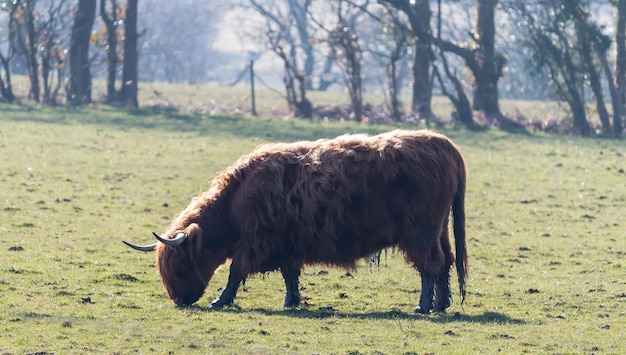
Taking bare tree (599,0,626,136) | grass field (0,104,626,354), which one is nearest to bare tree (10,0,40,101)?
grass field (0,104,626,354)

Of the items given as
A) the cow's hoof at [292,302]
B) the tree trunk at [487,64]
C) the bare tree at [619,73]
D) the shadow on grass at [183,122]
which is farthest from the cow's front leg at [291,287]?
the tree trunk at [487,64]

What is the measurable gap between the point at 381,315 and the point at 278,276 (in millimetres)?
2414

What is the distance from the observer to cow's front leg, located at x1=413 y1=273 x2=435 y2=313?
30.1 ft

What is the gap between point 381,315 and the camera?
883 centimetres

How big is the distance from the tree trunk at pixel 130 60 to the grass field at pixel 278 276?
9.80 meters

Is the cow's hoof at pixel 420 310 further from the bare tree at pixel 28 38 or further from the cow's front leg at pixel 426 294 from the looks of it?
the bare tree at pixel 28 38

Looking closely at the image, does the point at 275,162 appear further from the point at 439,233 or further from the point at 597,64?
the point at 597,64

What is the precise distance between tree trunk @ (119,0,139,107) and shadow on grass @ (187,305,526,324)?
23957 millimetres

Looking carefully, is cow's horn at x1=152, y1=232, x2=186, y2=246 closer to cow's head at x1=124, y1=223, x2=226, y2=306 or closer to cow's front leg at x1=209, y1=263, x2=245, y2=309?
cow's head at x1=124, y1=223, x2=226, y2=306

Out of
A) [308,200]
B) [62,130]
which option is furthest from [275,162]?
[62,130]

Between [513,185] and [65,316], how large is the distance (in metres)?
11.7

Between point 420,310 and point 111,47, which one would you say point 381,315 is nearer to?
point 420,310

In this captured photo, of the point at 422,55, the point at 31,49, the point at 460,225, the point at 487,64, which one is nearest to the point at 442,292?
the point at 460,225

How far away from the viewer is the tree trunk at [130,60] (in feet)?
107
